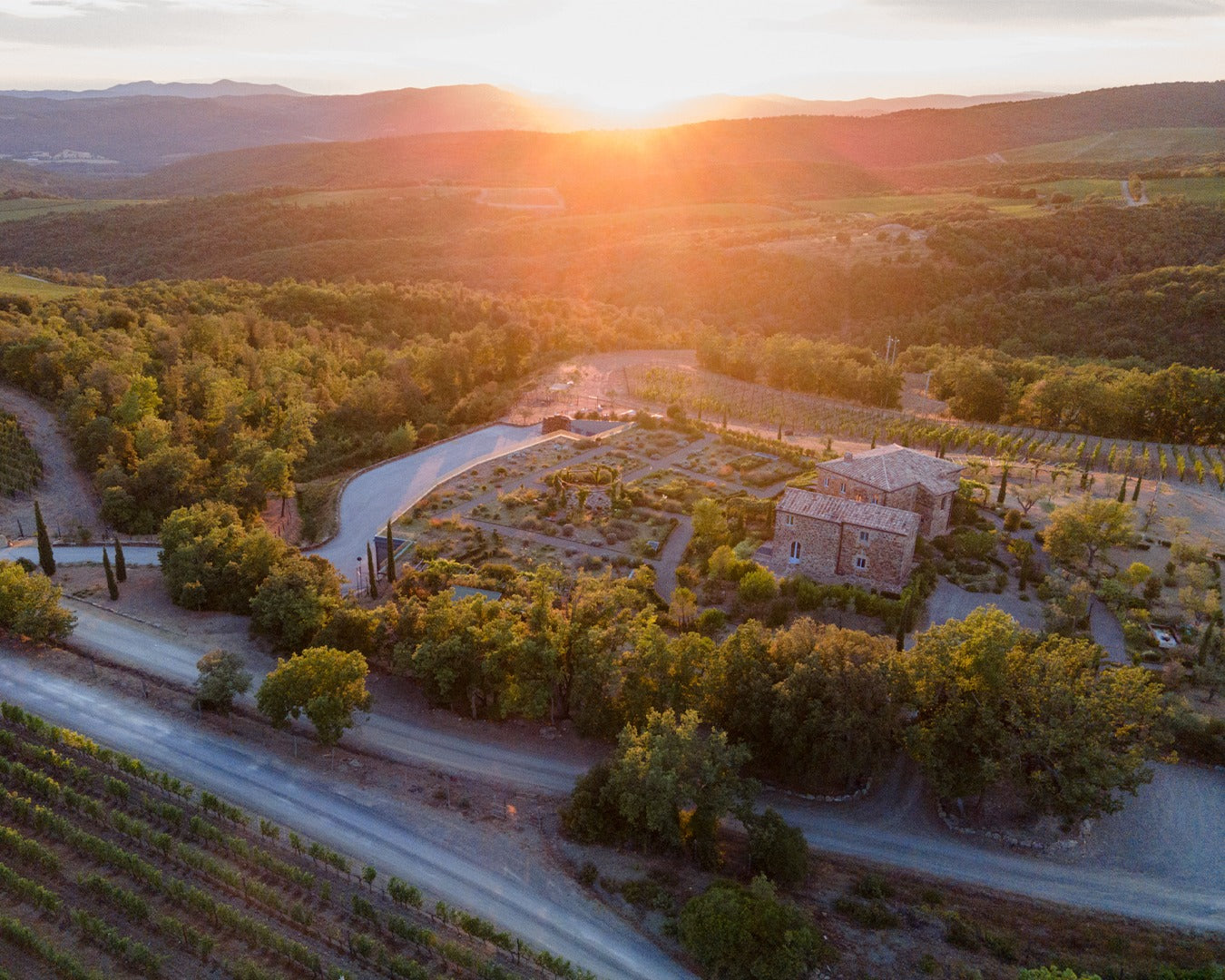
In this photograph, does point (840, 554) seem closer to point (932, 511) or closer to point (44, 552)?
point (932, 511)

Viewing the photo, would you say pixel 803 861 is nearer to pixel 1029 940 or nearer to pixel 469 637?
pixel 1029 940

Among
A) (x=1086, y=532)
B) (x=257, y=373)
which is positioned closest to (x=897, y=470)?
(x=1086, y=532)

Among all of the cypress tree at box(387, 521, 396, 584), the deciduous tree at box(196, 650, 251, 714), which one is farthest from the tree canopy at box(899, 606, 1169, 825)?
the cypress tree at box(387, 521, 396, 584)

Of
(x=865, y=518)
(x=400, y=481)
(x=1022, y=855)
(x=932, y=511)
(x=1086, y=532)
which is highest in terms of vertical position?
(x=865, y=518)

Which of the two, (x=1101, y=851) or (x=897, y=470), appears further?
(x=897, y=470)

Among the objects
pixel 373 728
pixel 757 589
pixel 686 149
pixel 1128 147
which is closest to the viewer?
pixel 373 728

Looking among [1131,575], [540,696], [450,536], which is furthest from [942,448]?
[540,696]

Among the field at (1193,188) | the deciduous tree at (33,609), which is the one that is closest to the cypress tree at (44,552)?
the deciduous tree at (33,609)

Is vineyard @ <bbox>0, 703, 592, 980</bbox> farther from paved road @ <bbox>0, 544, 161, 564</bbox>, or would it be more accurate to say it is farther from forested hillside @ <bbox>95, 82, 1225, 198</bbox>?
forested hillside @ <bbox>95, 82, 1225, 198</bbox>
